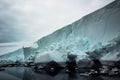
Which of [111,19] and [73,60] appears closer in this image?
[73,60]

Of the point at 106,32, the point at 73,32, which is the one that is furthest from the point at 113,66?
the point at 73,32

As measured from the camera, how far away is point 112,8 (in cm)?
6272

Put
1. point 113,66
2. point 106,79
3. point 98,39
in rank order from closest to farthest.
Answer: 1. point 106,79
2. point 113,66
3. point 98,39

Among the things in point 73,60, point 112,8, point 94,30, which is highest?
point 112,8

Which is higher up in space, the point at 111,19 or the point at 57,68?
the point at 111,19

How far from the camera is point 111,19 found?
61.5m

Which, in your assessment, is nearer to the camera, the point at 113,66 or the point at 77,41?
the point at 113,66

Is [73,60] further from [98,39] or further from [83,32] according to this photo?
[83,32]

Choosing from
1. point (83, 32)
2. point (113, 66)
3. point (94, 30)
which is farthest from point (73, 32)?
point (113, 66)

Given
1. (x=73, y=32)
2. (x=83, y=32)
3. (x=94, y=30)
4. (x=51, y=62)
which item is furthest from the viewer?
(x=73, y=32)

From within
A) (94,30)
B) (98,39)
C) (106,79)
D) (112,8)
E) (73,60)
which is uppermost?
(112,8)

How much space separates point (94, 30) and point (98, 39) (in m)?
6.50

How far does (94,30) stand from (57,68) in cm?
2955

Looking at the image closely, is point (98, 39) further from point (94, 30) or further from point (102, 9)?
point (102, 9)
